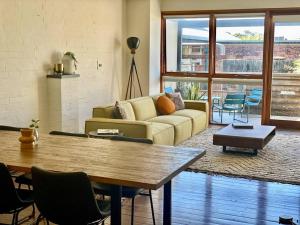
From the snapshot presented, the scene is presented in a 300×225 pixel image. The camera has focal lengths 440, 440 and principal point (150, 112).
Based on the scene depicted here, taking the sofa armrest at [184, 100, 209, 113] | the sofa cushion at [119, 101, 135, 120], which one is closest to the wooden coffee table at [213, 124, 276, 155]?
the sofa cushion at [119, 101, 135, 120]

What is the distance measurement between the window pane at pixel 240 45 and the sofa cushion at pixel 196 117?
135cm

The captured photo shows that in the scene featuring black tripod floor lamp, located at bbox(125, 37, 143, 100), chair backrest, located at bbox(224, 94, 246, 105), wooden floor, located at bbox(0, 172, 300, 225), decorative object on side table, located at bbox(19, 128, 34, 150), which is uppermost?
black tripod floor lamp, located at bbox(125, 37, 143, 100)

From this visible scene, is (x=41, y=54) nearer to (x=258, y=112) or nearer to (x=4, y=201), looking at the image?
(x=4, y=201)

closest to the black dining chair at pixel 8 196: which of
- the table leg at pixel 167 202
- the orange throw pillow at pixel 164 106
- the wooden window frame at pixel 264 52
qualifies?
the table leg at pixel 167 202

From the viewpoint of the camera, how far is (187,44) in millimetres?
8992

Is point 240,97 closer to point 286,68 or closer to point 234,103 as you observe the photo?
point 234,103

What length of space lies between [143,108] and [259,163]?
207 cm

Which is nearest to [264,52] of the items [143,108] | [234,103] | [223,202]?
[234,103]

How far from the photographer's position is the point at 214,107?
888 cm

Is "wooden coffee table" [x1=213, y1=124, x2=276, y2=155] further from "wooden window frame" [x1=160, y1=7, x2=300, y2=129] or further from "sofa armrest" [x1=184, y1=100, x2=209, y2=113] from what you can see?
"wooden window frame" [x1=160, y1=7, x2=300, y2=129]

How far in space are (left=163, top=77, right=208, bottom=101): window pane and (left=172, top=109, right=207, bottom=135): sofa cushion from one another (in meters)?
1.09

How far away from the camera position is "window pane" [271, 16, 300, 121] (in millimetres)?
8219

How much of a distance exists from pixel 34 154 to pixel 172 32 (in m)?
6.38

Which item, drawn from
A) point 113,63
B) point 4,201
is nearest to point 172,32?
point 113,63
